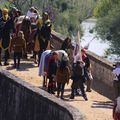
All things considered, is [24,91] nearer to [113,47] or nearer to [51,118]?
[51,118]

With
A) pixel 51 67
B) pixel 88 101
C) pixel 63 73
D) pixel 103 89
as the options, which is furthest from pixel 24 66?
pixel 63 73

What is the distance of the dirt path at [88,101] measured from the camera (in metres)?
13.6

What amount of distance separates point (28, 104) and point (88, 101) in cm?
233

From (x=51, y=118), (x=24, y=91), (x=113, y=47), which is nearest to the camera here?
Result: (x=51, y=118)

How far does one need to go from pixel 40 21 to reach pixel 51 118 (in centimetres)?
601

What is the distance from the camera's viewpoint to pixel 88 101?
14922 mm

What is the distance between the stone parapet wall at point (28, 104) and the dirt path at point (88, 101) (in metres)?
1.09

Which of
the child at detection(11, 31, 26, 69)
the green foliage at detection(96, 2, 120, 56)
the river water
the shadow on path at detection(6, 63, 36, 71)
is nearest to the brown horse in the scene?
the shadow on path at detection(6, 63, 36, 71)

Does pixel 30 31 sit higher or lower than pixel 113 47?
higher

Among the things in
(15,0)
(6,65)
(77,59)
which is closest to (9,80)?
(77,59)

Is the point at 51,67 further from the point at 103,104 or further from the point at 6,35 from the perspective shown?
the point at 6,35

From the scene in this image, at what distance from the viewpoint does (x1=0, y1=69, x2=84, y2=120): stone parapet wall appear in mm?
11516

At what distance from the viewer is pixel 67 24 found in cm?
6241

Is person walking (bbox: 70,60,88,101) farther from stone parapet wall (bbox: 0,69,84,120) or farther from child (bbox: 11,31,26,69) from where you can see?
child (bbox: 11,31,26,69)
